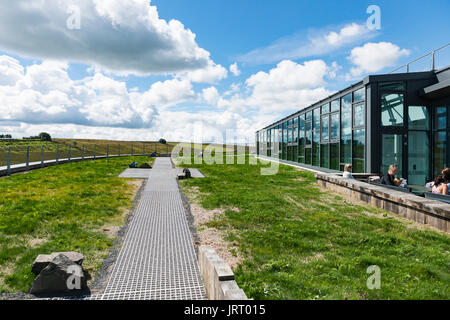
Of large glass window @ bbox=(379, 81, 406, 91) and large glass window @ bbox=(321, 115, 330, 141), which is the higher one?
large glass window @ bbox=(379, 81, 406, 91)

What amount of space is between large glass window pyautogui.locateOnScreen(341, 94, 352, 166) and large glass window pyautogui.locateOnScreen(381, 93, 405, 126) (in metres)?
2.30

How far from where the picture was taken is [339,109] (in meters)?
18.0

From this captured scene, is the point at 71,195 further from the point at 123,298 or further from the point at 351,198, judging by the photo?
the point at 351,198

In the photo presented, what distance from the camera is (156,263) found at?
463cm

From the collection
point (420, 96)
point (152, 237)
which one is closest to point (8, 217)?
point (152, 237)

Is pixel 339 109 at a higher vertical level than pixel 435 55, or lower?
lower

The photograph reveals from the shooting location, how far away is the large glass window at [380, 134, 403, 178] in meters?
14.4

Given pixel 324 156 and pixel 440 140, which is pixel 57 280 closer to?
pixel 440 140

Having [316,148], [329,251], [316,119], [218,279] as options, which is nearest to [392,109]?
[316,119]

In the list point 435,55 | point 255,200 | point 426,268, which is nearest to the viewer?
point 426,268

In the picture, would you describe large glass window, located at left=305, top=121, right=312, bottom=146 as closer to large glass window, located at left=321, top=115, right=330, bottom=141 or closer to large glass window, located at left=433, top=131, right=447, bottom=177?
large glass window, located at left=321, top=115, right=330, bottom=141

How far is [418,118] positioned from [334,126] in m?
5.14

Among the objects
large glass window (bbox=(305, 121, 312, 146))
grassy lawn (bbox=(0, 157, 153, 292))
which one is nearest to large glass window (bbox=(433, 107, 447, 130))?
large glass window (bbox=(305, 121, 312, 146))
